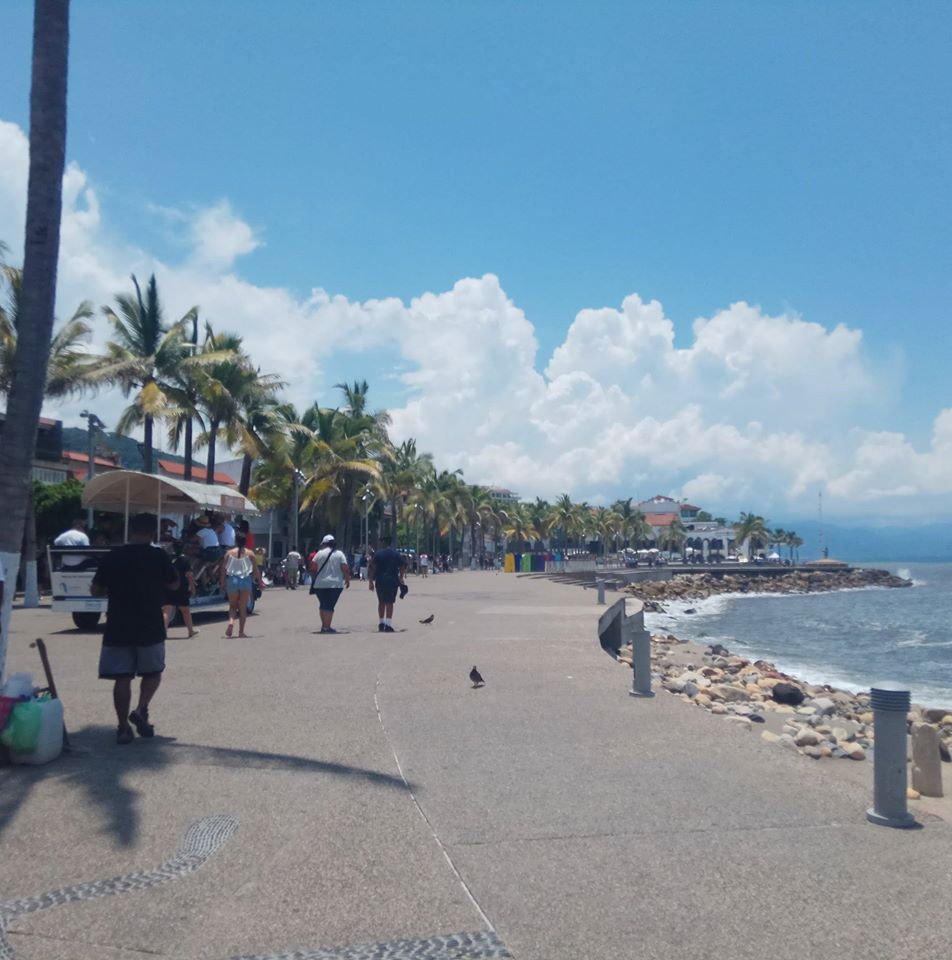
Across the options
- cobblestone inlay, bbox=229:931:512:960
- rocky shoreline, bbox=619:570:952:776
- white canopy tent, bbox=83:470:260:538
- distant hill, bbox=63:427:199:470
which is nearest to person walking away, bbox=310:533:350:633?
white canopy tent, bbox=83:470:260:538

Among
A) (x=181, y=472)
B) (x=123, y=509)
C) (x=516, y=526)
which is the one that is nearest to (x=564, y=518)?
(x=516, y=526)

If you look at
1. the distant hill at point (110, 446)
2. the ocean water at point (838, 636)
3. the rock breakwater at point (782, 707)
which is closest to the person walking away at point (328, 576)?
the rock breakwater at point (782, 707)

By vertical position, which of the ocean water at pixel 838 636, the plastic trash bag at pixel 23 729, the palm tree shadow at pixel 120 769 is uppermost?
the plastic trash bag at pixel 23 729

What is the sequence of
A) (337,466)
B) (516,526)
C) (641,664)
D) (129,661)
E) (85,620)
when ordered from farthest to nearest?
(516,526) → (337,466) → (85,620) → (641,664) → (129,661)

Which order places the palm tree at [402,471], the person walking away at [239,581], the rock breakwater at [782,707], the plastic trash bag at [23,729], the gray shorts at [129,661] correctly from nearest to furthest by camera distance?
the plastic trash bag at [23,729] → the gray shorts at [129,661] → the rock breakwater at [782,707] → the person walking away at [239,581] → the palm tree at [402,471]

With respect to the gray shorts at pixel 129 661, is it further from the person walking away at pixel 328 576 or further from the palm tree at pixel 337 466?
the palm tree at pixel 337 466

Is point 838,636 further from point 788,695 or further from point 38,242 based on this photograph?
point 38,242

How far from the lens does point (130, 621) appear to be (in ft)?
23.9

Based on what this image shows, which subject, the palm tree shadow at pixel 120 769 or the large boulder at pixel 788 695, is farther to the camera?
the large boulder at pixel 788 695

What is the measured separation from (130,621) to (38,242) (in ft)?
11.4

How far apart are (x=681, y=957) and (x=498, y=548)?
398ft

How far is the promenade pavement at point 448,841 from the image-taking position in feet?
13.5

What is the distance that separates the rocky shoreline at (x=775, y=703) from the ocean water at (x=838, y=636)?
2957 mm

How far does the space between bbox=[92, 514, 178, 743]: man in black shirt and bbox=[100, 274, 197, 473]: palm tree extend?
24160mm
